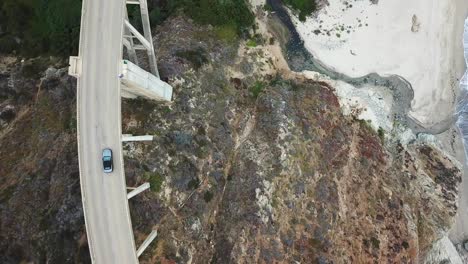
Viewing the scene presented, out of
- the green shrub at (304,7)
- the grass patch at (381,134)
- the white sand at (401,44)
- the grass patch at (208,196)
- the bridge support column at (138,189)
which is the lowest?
the grass patch at (208,196)

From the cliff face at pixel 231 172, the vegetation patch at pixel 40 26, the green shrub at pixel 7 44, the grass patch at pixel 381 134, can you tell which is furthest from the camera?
the grass patch at pixel 381 134

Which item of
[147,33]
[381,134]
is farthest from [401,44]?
[147,33]

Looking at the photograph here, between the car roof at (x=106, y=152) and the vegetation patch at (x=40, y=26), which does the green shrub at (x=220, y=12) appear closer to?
the vegetation patch at (x=40, y=26)

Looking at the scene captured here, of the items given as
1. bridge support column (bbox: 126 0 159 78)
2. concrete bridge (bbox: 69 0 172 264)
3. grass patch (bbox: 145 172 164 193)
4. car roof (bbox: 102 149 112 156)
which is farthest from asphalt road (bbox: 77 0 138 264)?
grass patch (bbox: 145 172 164 193)

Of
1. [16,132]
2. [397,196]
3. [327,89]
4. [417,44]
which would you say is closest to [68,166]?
[16,132]

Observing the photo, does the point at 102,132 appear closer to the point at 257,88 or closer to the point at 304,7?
the point at 257,88

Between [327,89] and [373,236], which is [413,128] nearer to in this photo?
[327,89]

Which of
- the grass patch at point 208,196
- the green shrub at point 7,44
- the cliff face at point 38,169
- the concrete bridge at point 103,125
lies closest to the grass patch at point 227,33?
the concrete bridge at point 103,125
